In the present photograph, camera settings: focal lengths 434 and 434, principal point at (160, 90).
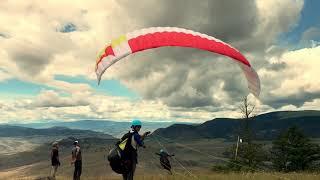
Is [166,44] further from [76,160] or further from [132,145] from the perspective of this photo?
[76,160]

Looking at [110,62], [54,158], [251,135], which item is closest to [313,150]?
[251,135]

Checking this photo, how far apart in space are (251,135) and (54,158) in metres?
50.1

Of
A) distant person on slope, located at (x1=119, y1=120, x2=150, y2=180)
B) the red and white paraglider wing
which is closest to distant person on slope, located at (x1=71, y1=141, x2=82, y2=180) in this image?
the red and white paraglider wing

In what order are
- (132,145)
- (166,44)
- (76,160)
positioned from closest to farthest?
(132,145), (166,44), (76,160)

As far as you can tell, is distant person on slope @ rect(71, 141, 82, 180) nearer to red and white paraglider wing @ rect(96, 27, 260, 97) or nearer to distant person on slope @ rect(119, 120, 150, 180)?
red and white paraglider wing @ rect(96, 27, 260, 97)

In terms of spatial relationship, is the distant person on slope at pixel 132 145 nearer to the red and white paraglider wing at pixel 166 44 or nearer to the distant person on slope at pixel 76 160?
the red and white paraglider wing at pixel 166 44

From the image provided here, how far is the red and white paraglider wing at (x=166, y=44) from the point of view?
56.3 feet

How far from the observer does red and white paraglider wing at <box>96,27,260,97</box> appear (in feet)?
56.3

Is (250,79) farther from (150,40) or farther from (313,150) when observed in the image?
(313,150)

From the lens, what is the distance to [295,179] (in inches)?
656

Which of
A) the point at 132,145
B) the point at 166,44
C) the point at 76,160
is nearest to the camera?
the point at 132,145

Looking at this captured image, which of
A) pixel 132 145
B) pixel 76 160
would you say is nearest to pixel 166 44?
pixel 132 145

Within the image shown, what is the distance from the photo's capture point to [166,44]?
17.1 metres

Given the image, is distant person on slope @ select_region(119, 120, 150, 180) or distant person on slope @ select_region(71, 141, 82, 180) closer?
distant person on slope @ select_region(119, 120, 150, 180)
